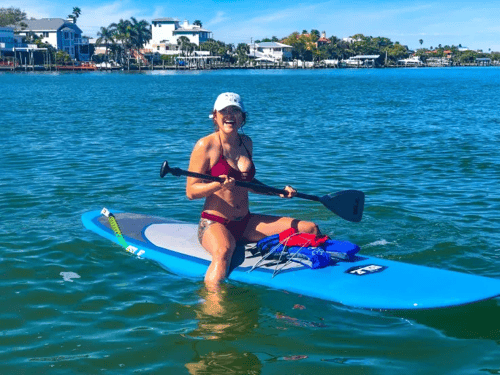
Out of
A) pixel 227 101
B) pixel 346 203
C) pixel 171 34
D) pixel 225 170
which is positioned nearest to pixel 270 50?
pixel 171 34

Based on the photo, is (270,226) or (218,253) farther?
(270,226)

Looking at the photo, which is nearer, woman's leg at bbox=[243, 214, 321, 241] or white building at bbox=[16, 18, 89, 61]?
woman's leg at bbox=[243, 214, 321, 241]

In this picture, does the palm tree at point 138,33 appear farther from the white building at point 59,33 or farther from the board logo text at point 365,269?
the board logo text at point 365,269

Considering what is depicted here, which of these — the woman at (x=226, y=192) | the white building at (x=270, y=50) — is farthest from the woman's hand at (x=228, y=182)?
the white building at (x=270, y=50)

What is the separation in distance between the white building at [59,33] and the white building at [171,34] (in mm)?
23010

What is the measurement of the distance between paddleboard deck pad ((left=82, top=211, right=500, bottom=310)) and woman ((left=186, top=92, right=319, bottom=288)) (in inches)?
7.7

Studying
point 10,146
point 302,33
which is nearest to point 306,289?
point 10,146

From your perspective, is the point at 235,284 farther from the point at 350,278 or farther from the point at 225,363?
the point at 225,363

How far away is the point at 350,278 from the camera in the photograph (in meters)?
6.00

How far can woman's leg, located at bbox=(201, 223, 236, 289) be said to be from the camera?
20.9 ft

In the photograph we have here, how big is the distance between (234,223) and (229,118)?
1.19 m

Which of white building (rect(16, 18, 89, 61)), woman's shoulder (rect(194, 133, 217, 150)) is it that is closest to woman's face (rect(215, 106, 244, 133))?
woman's shoulder (rect(194, 133, 217, 150))

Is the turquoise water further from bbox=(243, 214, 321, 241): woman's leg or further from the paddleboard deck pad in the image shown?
bbox=(243, 214, 321, 241): woman's leg

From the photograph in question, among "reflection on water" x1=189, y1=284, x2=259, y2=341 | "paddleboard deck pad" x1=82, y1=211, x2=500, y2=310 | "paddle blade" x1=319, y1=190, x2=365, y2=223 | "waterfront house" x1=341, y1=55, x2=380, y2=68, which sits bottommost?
"reflection on water" x1=189, y1=284, x2=259, y2=341
